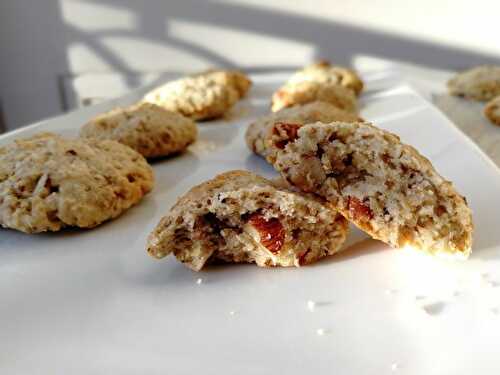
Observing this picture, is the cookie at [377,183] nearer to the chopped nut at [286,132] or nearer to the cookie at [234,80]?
the chopped nut at [286,132]

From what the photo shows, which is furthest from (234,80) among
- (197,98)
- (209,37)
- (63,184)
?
(209,37)

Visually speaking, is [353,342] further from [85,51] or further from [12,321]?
[85,51]

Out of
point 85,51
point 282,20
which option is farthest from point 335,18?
point 85,51

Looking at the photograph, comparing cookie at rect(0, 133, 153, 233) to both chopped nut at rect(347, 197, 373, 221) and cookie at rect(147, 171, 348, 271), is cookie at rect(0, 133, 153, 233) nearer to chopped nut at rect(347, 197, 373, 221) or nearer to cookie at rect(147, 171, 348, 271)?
cookie at rect(147, 171, 348, 271)

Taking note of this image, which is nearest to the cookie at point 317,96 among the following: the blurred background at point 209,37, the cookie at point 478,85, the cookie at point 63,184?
the cookie at point 478,85

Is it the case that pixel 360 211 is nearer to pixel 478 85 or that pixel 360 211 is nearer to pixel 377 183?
pixel 377 183

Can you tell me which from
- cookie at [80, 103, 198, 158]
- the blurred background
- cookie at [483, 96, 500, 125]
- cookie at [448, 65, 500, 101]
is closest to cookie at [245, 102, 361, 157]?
cookie at [80, 103, 198, 158]

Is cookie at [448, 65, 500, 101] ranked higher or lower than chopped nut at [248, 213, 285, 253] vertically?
lower
